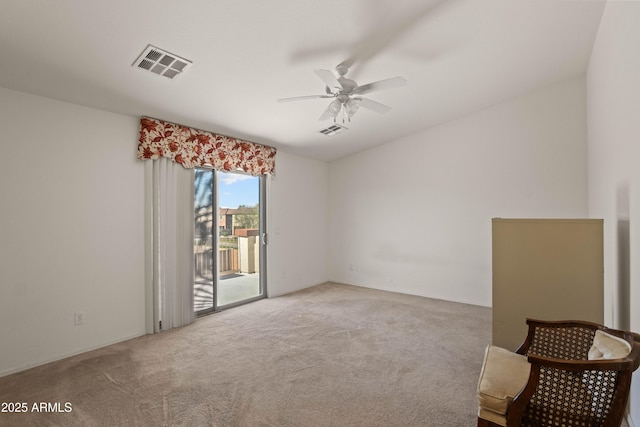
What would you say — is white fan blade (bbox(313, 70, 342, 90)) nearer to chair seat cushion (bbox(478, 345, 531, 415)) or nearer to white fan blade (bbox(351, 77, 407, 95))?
white fan blade (bbox(351, 77, 407, 95))

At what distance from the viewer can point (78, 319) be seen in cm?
303

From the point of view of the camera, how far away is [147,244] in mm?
3533

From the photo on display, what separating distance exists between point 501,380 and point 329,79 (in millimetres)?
2396

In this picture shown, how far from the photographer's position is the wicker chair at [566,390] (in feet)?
4.21

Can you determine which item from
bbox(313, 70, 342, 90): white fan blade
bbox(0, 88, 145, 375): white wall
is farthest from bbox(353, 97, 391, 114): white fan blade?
bbox(0, 88, 145, 375): white wall

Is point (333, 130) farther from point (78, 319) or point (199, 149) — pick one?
point (78, 319)

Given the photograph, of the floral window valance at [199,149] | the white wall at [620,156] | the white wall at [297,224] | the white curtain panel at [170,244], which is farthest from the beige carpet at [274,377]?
the floral window valance at [199,149]

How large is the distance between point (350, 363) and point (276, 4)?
9.67 feet

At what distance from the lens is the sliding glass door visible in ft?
13.6

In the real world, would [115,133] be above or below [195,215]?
above

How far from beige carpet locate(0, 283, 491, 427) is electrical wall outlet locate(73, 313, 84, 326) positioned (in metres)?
0.32

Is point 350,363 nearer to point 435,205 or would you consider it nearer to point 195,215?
point 195,215

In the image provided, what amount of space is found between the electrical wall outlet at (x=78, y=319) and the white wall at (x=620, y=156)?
14.4ft

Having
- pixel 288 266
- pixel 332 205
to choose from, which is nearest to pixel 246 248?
pixel 288 266
